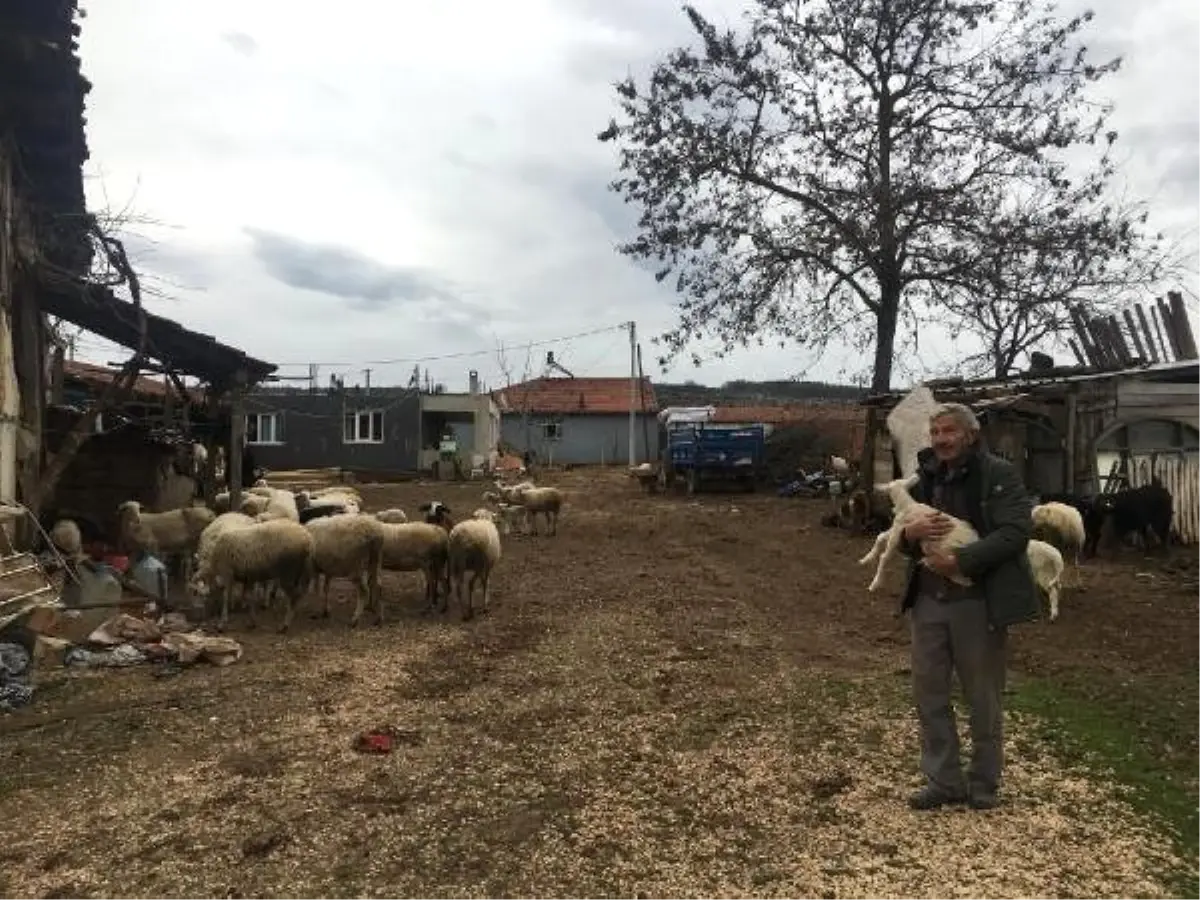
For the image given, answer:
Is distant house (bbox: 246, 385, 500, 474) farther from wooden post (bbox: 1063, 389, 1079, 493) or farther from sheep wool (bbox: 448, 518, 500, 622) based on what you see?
sheep wool (bbox: 448, 518, 500, 622)

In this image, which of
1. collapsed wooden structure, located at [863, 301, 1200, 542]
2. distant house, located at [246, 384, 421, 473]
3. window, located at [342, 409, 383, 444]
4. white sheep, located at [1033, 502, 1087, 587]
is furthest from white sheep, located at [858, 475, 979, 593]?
window, located at [342, 409, 383, 444]

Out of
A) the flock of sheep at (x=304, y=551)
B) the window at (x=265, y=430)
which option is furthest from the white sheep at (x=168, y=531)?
the window at (x=265, y=430)

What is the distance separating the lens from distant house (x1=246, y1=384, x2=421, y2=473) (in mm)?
39844

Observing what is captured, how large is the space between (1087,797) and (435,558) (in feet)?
22.9

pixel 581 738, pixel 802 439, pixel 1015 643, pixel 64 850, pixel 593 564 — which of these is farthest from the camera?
pixel 802 439

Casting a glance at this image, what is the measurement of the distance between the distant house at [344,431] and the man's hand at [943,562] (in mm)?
36317

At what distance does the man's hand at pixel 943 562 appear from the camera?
14.8ft

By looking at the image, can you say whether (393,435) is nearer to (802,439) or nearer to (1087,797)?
(802,439)

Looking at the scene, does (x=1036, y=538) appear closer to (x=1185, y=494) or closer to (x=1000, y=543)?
(x=1185, y=494)

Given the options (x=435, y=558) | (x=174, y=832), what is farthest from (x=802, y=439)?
(x=174, y=832)

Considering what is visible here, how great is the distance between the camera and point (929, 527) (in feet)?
15.3

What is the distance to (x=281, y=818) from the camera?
15.8ft

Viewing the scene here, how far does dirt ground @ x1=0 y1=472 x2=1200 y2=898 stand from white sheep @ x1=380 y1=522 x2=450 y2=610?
1.78 ft

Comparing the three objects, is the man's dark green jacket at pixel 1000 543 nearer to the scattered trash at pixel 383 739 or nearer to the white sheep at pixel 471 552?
the scattered trash at pixel 383 739
